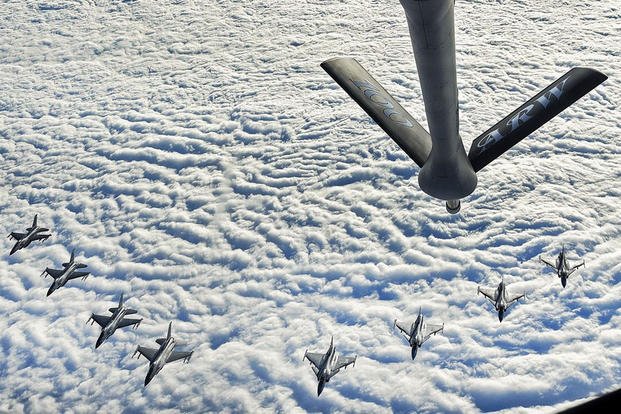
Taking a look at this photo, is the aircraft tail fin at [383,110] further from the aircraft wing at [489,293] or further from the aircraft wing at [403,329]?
the aircraft wing at [489,293]

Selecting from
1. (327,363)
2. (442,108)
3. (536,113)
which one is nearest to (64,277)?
(327,363)

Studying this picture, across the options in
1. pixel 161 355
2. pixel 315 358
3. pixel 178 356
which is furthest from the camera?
pixel 161 355

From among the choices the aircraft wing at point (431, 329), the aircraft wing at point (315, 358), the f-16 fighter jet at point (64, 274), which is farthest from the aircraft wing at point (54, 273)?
the aircraft wing at point (431, 329)

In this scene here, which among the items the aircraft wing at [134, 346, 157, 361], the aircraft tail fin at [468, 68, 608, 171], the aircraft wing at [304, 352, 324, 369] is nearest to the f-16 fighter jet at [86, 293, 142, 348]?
the aircraft wing at [134, 346, 157, 361]

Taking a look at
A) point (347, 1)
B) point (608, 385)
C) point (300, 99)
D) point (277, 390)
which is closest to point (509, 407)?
point (608, 385)

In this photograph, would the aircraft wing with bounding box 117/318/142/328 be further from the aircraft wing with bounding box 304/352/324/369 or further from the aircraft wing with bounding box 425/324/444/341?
the aircraft wing with bounding box 425/324/444/341

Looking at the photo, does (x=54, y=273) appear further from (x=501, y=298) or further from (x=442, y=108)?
(x=442, y=108)

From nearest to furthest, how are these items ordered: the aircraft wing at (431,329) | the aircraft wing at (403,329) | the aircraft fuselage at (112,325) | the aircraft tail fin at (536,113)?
the aircraft tail fin at (536,113), the aircraft wing at (431,329), the aircraft wing at (403,329), the aircraft fuselage at (112,325)
